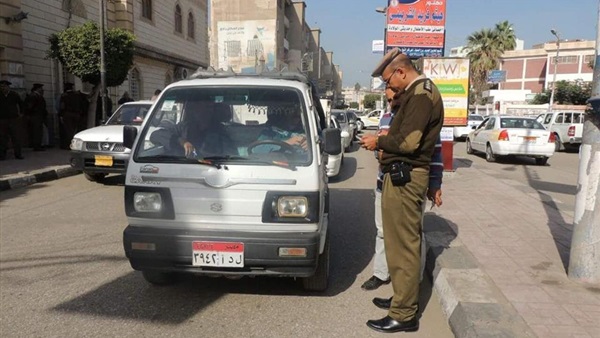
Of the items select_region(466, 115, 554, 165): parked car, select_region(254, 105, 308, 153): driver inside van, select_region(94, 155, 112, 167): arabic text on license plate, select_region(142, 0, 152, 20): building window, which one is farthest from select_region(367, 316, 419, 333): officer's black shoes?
select_region(142, 0, 152, 20): building window

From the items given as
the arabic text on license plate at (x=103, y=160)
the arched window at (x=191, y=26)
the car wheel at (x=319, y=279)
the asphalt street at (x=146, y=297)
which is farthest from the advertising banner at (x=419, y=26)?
the arched window at (x=191, y=26)

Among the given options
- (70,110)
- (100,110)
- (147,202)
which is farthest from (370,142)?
(100,110)

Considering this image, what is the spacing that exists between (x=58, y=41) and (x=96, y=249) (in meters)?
11.1

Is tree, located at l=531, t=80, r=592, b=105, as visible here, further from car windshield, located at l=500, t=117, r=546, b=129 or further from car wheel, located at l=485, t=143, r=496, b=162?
car wheel, located at l=485, t=143, r=496, b=162

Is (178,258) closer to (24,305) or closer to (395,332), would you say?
(24,305)

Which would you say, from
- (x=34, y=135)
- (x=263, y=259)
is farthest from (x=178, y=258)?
(x=34, y=135)

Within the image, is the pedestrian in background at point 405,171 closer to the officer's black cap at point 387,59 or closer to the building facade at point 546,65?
the officer's black cap at point 387,59

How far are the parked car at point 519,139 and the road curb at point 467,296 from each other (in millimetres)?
10611

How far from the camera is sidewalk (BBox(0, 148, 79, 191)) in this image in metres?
9.31

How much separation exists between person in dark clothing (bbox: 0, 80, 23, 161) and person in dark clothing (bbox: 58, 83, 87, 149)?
2.34 m

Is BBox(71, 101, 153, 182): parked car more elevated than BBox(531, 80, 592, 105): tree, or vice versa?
BBox(531, 80, 592, 105): tree

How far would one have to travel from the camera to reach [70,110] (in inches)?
569

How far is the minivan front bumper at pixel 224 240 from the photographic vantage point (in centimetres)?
357

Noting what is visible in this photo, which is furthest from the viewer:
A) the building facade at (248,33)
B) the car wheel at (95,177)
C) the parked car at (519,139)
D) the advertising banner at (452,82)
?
the building facade at (248,33)
